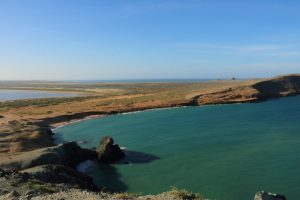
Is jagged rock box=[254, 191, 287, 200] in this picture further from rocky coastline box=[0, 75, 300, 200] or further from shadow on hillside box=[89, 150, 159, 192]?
shadow on hillside box=[89, 150, 159, 192]

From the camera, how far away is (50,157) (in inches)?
1655

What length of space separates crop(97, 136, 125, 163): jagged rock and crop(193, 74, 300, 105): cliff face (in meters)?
58.5

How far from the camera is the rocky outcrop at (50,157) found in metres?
39.4

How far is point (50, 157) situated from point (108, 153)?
7.64m

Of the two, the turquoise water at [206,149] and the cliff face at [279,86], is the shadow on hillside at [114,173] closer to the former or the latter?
the turquoise water at [206,149]

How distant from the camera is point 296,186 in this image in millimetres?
34906

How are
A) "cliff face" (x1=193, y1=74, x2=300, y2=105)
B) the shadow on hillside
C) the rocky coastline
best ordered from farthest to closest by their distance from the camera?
"cliff face" (x1=193, y1=74, x2=300, y2=105), the shadow on hillside, the rocky coastline

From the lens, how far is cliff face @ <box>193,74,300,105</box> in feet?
355

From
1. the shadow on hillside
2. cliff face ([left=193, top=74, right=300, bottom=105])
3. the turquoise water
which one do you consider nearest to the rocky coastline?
cliff face ([left=193, top=74, right=300, bottom=105])

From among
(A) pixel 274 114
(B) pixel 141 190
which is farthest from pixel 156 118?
(B) pixel 141 190

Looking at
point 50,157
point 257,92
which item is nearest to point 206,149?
point 50,157

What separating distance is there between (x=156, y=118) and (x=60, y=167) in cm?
4843

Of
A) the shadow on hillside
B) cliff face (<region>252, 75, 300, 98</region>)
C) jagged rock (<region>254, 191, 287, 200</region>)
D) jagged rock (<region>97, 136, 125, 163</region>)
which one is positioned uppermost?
cliff face (<region>252, 75, 300, 98</region>)

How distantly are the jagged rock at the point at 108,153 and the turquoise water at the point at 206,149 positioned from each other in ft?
6.15
